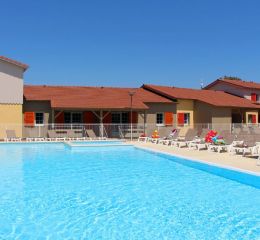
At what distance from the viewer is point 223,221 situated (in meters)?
6.57

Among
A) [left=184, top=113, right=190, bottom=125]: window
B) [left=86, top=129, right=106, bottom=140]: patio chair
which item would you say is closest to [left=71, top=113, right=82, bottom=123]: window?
[left=86, top=129, right=106, bottom=140]: patio chair

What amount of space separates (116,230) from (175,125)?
2321cm

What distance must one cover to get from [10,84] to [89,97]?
20.0 ft

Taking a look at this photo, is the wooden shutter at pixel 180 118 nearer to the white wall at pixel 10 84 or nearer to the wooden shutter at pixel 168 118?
the wooden shutter at pixel 168 118

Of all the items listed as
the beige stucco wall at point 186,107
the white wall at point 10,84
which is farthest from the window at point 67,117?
the beige stucco wall at point 186,107

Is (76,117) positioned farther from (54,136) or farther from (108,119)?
(54,136)

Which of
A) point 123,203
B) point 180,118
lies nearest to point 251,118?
point 180,118

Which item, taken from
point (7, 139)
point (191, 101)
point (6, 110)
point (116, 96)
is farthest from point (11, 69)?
point (191, 101)

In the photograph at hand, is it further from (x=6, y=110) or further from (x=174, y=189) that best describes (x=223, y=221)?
(x=6, y=110)

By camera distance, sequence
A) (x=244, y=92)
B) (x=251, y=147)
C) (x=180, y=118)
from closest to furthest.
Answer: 1. (x=251, y=147)
2. (x=180, y=118)
3. (x=244, y=92)

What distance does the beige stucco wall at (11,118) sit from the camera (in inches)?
934

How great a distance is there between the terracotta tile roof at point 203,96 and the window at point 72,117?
8072 millimetres

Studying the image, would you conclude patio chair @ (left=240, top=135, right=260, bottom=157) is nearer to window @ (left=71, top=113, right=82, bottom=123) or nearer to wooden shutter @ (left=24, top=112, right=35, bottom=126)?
window @ (left=71, top=113, right=82, bottom=123)

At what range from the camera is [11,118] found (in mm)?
24203
